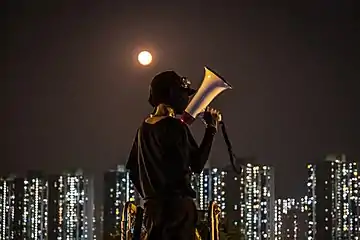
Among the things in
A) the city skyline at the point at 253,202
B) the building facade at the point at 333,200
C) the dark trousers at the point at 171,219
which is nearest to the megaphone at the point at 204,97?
the dark trousers at the point at 171,219

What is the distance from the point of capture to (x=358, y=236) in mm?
3158

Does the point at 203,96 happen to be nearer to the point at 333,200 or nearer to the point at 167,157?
the point at 167,157

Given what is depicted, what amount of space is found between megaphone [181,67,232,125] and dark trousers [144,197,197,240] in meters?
0.19

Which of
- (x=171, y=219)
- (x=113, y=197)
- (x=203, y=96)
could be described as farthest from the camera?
(x=113, y=197)

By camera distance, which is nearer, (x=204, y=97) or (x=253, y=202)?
(x=204, y=97)

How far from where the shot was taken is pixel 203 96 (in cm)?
167

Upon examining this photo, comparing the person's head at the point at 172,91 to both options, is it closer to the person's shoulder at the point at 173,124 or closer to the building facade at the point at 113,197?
the person's shoulder at the point at 173,124

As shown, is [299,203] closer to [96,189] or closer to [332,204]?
[332,204]

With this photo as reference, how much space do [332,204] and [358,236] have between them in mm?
171

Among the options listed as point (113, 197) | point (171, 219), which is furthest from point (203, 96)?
point (113, 197)

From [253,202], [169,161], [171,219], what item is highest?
[253,202]

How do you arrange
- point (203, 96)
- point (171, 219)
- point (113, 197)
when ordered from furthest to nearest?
point (113, 197)
point (203, 96)
point (171, 219)

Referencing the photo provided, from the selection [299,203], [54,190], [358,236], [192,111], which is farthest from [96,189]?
[192,111]

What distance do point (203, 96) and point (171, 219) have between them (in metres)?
0.30
